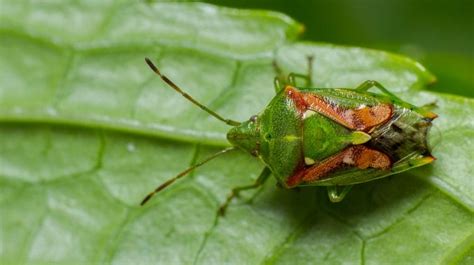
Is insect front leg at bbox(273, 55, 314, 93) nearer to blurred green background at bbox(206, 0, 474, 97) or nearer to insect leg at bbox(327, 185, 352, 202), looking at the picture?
insect leg at bbox(327, 185, 352, 202)

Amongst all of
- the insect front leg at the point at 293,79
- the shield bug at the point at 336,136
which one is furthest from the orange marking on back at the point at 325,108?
the insect front leg at the point at 293,79

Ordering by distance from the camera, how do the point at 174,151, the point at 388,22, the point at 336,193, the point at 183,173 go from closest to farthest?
1. the point at 336,193
2. the point at 183,173
3. the point at 174,151
4. the point at 388,22

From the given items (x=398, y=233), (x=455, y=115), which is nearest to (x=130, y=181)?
(x=398, y=233)

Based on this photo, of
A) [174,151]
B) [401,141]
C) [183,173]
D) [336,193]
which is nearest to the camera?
[401,141]

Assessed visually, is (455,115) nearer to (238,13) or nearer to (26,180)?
(238,13)

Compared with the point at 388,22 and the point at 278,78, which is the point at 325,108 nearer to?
the point at 278,78

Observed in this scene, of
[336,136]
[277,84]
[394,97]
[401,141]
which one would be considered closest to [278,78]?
[277,84]
